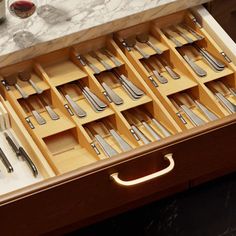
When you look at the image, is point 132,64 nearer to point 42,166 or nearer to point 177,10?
point 177,10

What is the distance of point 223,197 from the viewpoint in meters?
2.12

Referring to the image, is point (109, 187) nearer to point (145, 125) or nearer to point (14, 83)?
point (145, 125)

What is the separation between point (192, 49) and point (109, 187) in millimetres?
535

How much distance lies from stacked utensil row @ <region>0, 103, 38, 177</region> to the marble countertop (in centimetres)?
14

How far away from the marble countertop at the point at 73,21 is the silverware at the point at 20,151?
0.58 ft

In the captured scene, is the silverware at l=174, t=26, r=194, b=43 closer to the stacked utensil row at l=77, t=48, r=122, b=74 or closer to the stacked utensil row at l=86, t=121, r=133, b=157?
the stacked utensil row at l=77, t=48, r=122, b=74

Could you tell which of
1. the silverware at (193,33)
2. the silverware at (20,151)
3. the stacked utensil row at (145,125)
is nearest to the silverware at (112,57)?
the stacked utensil row at (145,125)

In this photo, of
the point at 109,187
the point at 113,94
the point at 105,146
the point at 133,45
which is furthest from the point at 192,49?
the point at 109,187

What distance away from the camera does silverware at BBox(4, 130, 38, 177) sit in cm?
173

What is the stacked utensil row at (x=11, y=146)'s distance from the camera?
173 centimetres

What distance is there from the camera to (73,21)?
6.44 ft

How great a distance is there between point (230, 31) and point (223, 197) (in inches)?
18.3

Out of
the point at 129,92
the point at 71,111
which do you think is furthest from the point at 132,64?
the point at 71,111

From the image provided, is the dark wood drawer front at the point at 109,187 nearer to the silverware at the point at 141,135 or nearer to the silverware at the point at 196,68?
the silverware at the point at 141,135
